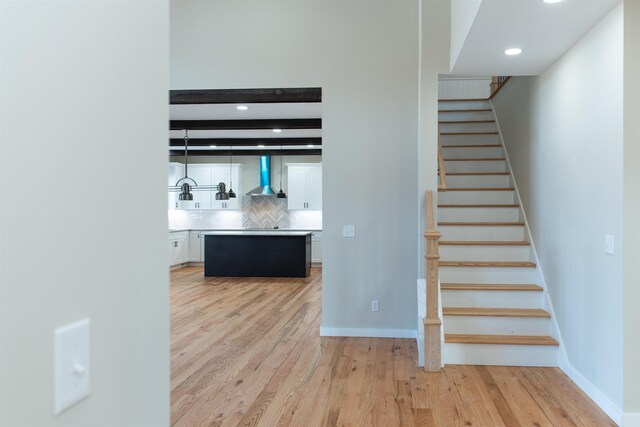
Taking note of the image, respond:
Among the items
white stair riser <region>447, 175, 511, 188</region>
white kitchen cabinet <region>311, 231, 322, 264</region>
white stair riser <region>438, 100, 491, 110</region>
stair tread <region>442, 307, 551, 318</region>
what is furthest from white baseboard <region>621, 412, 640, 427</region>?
white kitchen cabinet <region>311, 231, 322, 264</region>

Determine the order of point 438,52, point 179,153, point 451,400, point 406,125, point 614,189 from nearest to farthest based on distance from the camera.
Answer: point 614,189 < point 451,400 < point 438,52 < point 406,125 < point 179,153

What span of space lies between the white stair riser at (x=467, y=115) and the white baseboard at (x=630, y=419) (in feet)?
15.7

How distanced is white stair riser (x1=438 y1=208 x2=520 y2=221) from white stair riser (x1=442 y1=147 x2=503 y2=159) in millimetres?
1151

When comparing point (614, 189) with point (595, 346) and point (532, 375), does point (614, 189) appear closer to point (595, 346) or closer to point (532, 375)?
point (595, 346)

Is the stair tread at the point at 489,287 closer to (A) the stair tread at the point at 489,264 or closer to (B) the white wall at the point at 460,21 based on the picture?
(A) the stair tread at the point at 489,264

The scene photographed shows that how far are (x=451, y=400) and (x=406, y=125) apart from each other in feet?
9.30

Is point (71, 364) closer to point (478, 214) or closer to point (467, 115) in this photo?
point (478, 214)

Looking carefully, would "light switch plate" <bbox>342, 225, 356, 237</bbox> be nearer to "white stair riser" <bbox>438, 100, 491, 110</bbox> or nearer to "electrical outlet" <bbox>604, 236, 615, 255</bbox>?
"electrical outlet" <bbox>604, 236, 615, 255</bbox>

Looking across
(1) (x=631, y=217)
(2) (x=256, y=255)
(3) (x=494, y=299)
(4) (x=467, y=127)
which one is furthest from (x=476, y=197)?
(2) (x=256, y=255)

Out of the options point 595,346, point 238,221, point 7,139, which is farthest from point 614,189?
→ point 238,221

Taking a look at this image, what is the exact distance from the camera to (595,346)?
3.28 meters

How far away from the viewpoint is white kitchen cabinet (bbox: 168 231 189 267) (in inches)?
428

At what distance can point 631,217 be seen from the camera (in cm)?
287

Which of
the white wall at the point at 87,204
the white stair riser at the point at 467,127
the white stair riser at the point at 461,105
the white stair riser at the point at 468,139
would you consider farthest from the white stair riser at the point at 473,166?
the white wall at the point at 87,204
